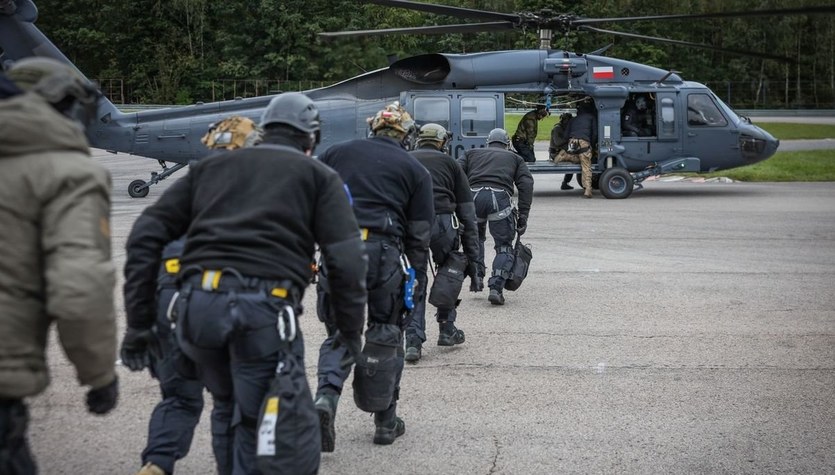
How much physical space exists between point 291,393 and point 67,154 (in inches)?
50.8

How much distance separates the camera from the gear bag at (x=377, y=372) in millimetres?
5520

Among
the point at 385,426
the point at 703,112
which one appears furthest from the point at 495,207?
the point at 703,112

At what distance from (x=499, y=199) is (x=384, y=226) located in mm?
4182

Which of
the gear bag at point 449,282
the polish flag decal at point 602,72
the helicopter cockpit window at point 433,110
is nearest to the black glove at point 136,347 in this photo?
the gear bag at point 449,282

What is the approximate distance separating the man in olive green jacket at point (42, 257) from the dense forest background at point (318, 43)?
1039 inches

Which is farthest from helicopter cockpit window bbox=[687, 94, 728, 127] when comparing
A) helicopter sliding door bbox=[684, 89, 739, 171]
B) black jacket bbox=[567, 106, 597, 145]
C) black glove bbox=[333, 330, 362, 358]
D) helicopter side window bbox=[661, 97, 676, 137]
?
black glove bbox=[333, 330, 362, 358]

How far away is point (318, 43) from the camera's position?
3797 centimetres

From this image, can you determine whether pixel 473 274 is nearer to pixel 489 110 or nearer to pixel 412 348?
pixel 412 348

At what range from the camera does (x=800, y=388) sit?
22.5 ft

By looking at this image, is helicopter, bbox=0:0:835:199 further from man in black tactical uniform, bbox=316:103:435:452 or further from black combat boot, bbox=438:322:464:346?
man in black tactical uniform, bbox=316:103:435:452

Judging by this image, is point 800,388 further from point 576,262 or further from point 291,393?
point 576,262

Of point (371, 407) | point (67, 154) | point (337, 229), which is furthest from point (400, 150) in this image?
point (67, 154)

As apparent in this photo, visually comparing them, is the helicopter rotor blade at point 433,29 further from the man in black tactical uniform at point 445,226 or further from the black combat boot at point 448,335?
the black combat boot at point 448,335

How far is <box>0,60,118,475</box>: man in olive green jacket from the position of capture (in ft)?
10.3
